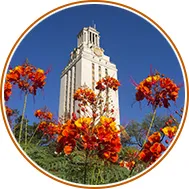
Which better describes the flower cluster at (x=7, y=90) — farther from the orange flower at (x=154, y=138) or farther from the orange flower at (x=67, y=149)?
the orange flower at (x=154, y=138)

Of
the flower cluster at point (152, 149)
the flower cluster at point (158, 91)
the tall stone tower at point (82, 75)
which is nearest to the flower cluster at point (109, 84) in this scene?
the tall stone tower at point (82, 75)

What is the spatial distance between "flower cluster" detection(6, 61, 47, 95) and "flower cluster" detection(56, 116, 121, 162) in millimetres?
258

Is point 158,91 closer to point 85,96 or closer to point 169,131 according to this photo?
point 169,131

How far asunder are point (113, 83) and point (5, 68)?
1.69 feet

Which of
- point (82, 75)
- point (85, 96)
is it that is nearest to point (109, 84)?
point (85, 96)

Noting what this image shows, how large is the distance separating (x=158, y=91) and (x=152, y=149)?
0.23 metres

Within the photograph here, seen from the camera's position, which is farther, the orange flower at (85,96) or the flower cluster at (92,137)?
the orange flower at (85,96)

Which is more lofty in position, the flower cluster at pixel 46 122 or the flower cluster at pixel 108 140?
the flower cluster at pixel 46 122

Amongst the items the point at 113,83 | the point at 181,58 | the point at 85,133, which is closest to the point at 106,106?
the point at 113,83

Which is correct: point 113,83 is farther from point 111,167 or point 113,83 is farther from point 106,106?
point 111,167

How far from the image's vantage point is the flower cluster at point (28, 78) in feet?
3.46

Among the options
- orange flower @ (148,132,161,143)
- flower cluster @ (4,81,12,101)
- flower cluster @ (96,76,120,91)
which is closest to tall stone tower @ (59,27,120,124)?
flower cluster @ (96,76,120,91)

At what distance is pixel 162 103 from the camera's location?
3.32ft

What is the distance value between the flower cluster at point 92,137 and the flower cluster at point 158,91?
0.21m
